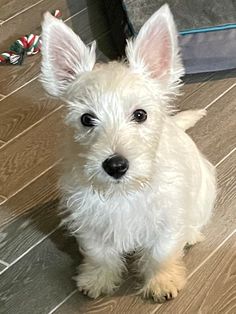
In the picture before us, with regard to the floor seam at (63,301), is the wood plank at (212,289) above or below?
below

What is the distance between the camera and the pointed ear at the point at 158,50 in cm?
171

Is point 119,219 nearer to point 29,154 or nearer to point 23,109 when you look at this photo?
point 29,154

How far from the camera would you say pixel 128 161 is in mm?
1616

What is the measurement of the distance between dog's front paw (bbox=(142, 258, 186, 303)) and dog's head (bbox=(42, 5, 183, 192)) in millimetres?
453

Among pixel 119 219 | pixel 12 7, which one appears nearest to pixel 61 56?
pixel 119 219

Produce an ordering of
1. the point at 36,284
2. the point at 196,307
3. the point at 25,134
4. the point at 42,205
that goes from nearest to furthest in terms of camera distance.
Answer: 1. the point at 196,307
2. the point at 36,284
3. the point at 42,205
4. the point at 25,134

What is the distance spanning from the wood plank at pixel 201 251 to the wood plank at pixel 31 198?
480 millimetres

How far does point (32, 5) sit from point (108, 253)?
2.07 meters

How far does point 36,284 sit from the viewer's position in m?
2.13

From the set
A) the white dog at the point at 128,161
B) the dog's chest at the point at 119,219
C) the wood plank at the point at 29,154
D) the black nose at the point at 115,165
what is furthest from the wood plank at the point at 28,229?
the black nose at the point at 115,165

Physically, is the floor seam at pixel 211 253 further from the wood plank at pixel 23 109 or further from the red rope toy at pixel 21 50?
the red rope toy at pixel 21 50

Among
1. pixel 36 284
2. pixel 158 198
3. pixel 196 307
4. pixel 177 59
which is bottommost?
pixel 196 307

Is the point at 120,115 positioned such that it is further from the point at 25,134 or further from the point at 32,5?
the point at 32,5

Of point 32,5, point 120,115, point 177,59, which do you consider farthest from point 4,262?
point 32,5
